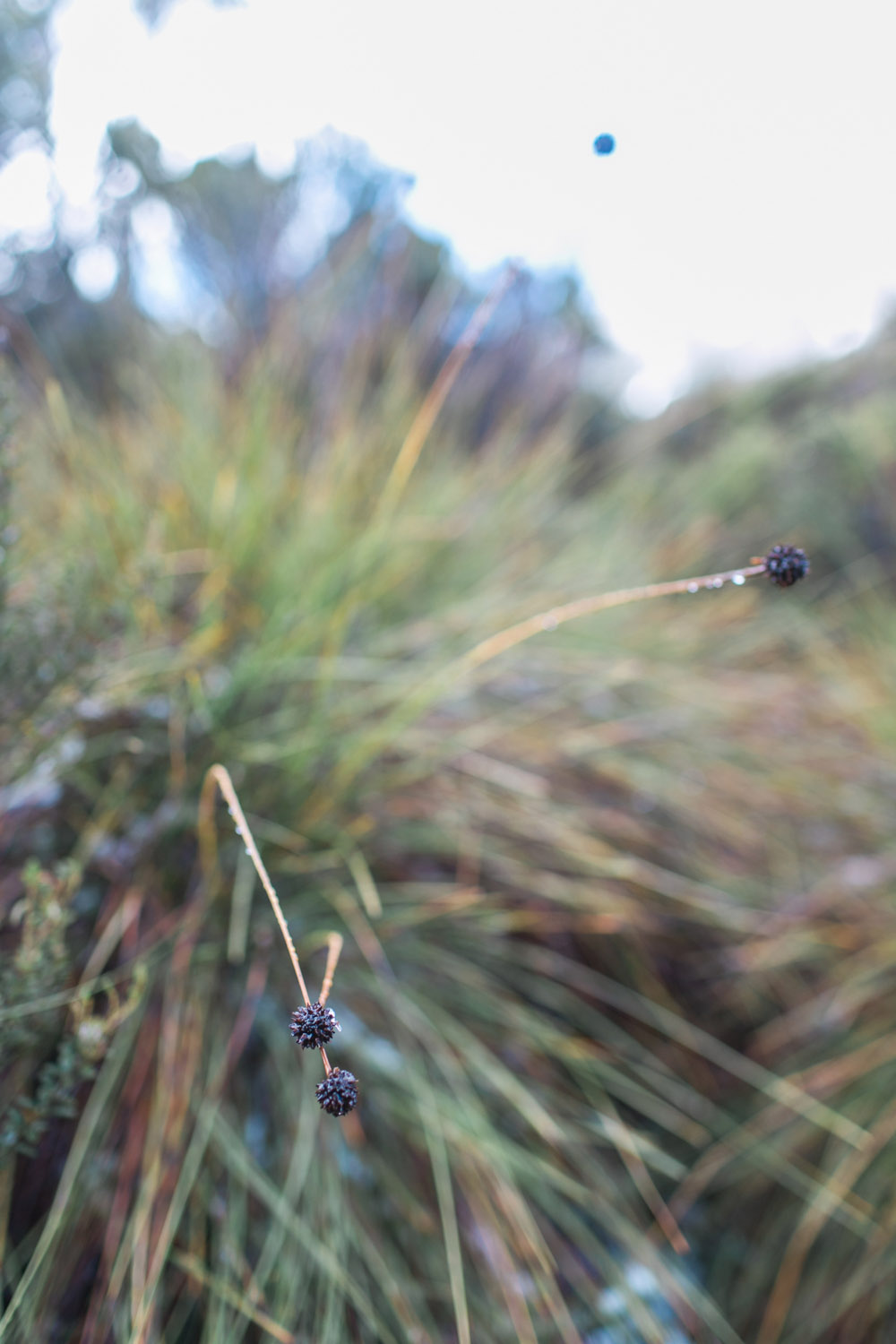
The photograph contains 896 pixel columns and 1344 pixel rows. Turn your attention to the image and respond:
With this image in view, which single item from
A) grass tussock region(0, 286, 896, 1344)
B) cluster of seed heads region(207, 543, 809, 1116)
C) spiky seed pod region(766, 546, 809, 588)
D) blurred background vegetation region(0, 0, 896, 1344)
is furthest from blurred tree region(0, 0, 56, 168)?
spiky seed pod region(766, 546, 809, 588)

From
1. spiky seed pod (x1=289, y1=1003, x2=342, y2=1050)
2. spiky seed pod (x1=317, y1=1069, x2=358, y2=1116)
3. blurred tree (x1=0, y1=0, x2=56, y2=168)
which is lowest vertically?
spiky seed pod (x1=317, y1=1069, x2=358, y2=1116)

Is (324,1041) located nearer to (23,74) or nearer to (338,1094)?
(338,1094)

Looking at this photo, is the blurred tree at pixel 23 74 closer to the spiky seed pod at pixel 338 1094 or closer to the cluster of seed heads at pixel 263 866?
the cluster of seed heads at pixel 263 866

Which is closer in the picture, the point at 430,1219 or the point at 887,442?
the point at 430,1219

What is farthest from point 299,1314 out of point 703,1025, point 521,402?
point 521,402

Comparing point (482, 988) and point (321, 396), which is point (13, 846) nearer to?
point (482, 988)

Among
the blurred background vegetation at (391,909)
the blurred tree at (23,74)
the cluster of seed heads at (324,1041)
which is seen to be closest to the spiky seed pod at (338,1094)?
the cluster of seed heads at (324,1041)

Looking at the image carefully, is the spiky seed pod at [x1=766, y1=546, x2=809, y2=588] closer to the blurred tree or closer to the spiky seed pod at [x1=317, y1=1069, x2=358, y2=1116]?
the spiky seed pod at [x1=317, y1=1069, x2=358, y2=1116]
